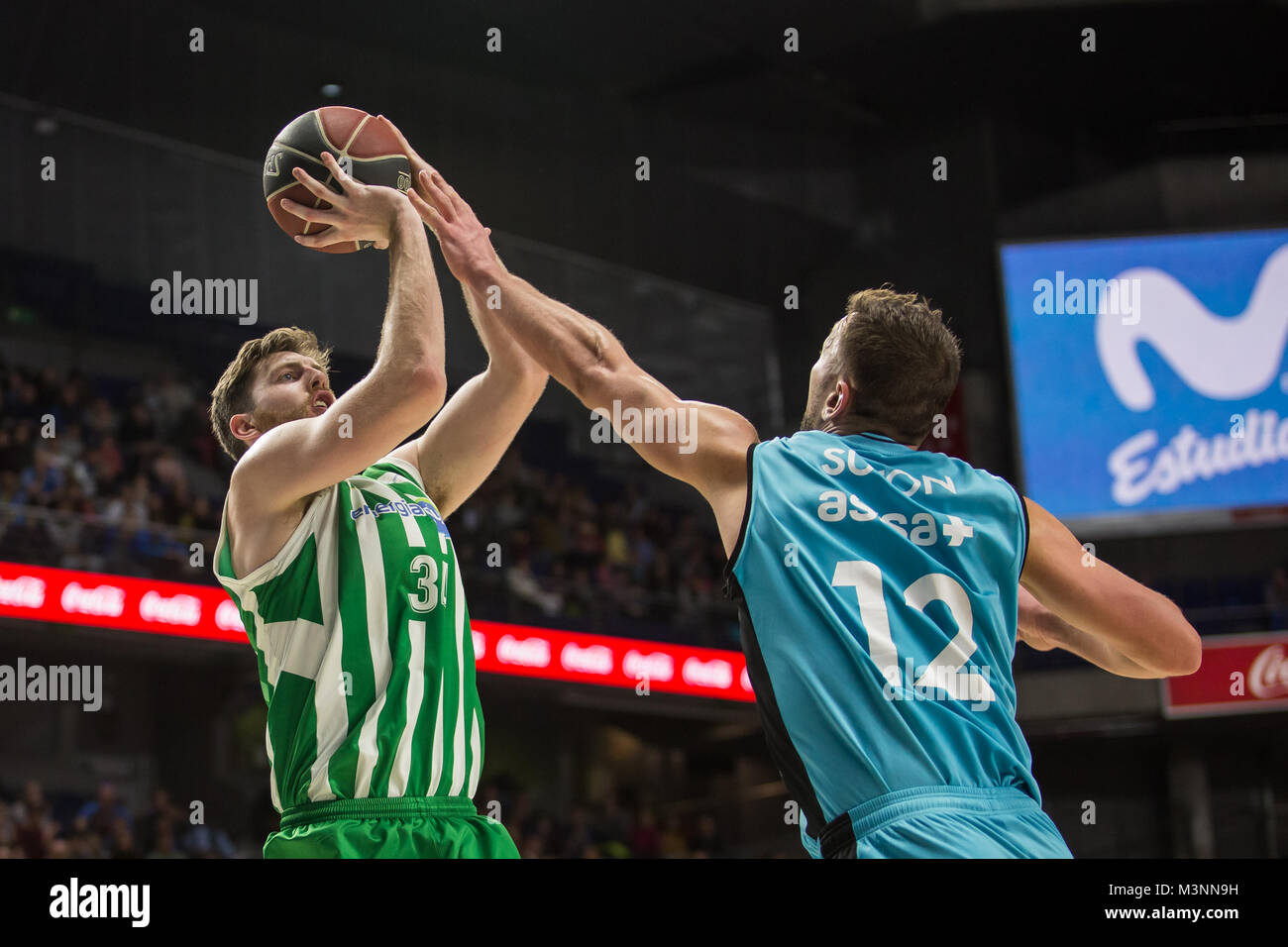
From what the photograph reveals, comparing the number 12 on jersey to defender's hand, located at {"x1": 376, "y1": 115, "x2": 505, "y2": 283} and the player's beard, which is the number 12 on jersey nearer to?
defender's hand, located at {"x1": 376, "y1": 115, "x2": 505, "y2": 283}

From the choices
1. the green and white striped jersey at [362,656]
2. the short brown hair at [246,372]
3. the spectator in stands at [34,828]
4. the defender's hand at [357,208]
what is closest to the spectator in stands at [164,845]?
the spectator in stands at [34,828]

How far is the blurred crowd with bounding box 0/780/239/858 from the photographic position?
9.48 m

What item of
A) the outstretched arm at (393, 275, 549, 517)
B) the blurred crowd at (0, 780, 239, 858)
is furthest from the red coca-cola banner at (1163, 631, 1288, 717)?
the outstretched arm at (393, 275, 549, 517)

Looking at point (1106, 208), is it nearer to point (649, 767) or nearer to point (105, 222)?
point (649, 767)

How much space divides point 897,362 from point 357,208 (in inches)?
59.5

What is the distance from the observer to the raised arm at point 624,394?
2373 mm

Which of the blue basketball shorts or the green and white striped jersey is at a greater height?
the green and white striped jersey

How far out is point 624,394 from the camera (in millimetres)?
2441

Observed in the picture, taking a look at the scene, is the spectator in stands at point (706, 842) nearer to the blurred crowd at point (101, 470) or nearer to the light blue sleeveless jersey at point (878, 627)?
the blurred crowd at point (101, 470)

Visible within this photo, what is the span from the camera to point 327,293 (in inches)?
583

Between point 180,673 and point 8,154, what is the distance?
574cm

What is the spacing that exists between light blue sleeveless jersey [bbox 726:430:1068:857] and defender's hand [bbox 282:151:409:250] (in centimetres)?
134

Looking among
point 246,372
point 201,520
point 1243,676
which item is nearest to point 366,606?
point 246,372

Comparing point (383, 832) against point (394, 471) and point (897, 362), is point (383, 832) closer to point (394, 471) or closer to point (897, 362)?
point (394, 471)
